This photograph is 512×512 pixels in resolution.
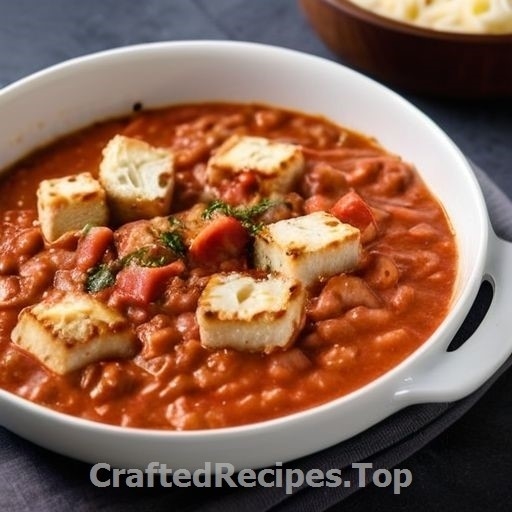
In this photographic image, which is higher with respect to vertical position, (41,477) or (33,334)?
(33,334)

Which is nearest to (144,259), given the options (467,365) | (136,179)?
(136,179)

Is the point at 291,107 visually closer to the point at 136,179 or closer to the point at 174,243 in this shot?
the point at 136,179

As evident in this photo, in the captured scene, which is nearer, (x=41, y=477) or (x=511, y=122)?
(x=41, y=477)

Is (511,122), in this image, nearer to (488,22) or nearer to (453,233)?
(488,22)

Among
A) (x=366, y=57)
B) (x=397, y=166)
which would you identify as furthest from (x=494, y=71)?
(x=397, y=166)

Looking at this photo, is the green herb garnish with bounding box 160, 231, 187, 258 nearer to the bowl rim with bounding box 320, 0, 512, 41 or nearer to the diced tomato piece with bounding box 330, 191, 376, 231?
the diced tomato piece with bounding box 330, 191, 376, 231

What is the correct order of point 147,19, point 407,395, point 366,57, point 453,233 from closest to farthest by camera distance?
point 407,395, point 453,233, point 366,57, point 147,19
